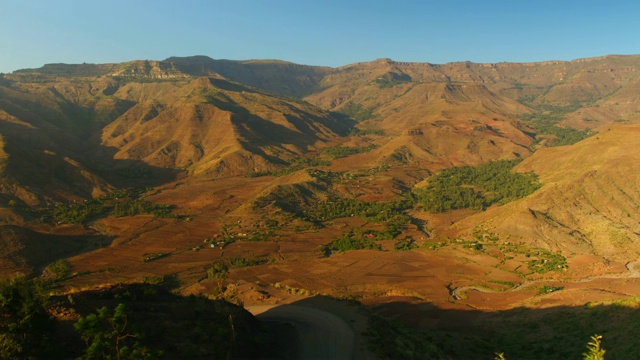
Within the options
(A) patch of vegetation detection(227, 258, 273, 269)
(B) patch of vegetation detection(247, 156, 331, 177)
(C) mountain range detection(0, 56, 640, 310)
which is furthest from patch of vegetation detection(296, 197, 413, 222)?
(B) patch of vegetation detection(247, 156, 331, 177)

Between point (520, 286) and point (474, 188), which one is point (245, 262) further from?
point (474, 188)

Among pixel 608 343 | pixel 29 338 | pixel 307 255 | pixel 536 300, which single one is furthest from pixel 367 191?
pixel 29 338

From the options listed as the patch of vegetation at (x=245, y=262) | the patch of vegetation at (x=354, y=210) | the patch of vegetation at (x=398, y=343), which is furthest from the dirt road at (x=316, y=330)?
the patch of vegetation at (x=354, y=210)

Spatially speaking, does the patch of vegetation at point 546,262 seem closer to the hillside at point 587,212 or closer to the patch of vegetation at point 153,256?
the hillside at point 587,212

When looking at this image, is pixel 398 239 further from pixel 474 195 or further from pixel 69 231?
pixel 69 231

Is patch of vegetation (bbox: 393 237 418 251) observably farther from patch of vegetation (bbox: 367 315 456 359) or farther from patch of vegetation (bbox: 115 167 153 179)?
patch of vegetation (bbox: 115 167 153 179)
